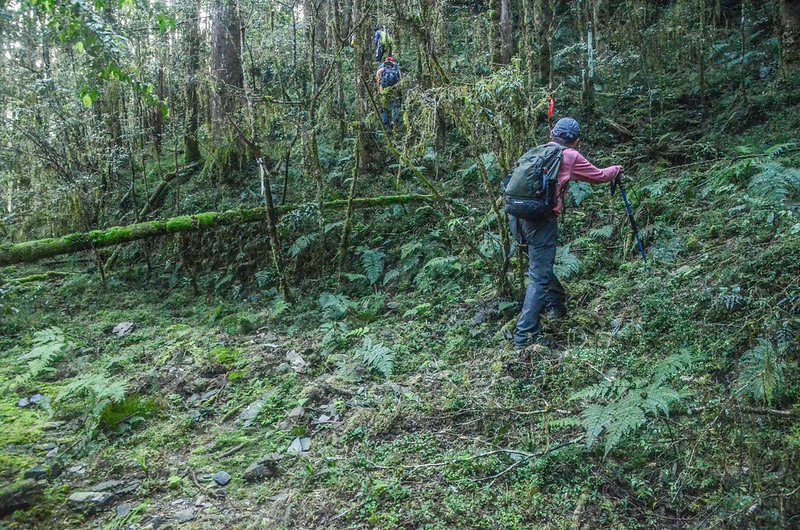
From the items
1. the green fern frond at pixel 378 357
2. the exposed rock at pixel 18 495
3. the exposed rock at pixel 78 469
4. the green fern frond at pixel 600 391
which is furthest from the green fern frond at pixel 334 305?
the green fern frond at pixel 600 391

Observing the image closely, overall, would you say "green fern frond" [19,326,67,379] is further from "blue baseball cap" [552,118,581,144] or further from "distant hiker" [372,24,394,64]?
"distant hiker" [372,24,394,64]

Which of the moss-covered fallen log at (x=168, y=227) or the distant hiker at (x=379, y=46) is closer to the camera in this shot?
the moss-covered fallen log at (x=168, y=227)

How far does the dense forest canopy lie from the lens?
422 cm

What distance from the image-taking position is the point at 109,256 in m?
12.4

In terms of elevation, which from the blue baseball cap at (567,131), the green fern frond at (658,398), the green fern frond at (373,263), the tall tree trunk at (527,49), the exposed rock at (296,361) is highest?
the tall tree trunk at (527,49)

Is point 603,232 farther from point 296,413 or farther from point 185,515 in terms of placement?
point 185,515

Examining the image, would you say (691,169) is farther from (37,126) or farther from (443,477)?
(37,126)

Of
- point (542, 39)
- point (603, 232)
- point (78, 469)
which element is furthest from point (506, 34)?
point (78, 469)

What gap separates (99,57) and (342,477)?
4.32m

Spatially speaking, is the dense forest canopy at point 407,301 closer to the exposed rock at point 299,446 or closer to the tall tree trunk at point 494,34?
the exposed rock at point 299,446

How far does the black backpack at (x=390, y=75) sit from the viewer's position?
12.4m

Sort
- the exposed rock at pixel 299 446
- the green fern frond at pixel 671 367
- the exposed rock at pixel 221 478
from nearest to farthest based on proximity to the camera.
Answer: the green fern frond at pixel 671 367, the exposed rock at pixel 221 478, the exposed rock at pixel 299 446

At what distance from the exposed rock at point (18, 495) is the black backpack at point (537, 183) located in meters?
5.12

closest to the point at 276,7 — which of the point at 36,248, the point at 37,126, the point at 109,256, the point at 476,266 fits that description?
the point at 37,126
